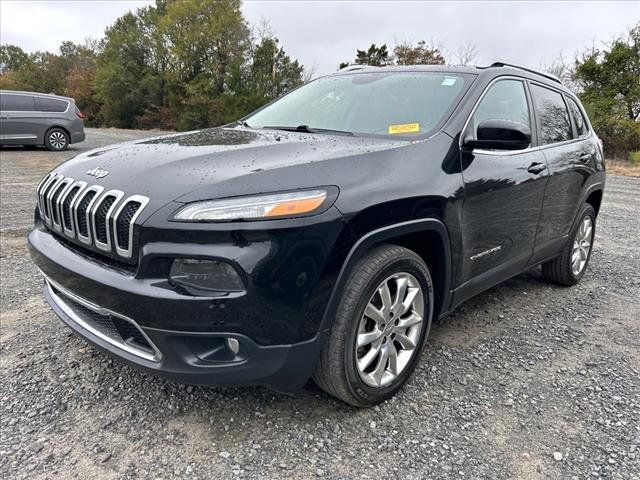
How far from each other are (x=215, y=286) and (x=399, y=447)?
1102mm

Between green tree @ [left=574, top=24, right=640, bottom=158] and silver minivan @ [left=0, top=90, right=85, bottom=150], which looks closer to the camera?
silver minivan @ [left=0, top=90, right=85, bottom=150]

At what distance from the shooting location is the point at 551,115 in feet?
12.4

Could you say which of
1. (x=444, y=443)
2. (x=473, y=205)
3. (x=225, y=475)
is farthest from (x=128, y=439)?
(x=473, y=205)

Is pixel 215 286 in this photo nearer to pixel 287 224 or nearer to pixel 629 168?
pixel 287 224

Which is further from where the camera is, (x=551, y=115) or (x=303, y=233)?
(x=551, y=115)

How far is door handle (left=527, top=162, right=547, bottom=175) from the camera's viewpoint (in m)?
3.25

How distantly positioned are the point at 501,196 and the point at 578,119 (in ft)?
6.18

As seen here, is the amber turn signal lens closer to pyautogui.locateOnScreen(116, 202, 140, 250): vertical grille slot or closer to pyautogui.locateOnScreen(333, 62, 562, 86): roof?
pyautogui.locateOnScreen(116, 202, 140, 250): vertical grille slot

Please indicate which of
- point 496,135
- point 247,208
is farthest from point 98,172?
point 496,135

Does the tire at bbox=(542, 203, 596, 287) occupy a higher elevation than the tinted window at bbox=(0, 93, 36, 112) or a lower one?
lower

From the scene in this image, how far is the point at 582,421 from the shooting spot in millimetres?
2436

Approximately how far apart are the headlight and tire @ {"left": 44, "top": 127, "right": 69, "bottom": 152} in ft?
43.5

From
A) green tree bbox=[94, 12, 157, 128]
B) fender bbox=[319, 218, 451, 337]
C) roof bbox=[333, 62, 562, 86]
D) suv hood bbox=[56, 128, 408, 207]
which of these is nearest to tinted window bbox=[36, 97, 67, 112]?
roof bbox=[333, 62, 562, 86]

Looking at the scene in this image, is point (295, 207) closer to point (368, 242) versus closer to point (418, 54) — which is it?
point (368, 242)
